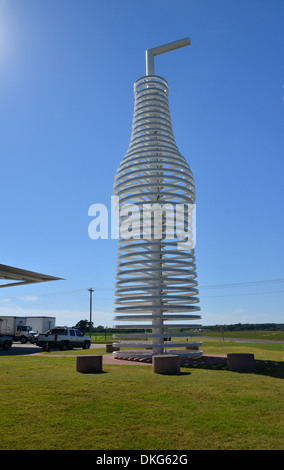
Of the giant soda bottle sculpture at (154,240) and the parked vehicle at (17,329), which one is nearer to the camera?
the giant soda bottle sculpture at (154,240)

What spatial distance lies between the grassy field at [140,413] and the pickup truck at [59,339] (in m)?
18.0

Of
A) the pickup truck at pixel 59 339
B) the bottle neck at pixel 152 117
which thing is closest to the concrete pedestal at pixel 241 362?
the bottle neck at pixel 152 117

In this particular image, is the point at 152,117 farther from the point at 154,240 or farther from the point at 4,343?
the point at 4,343

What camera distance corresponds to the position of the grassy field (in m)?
6.12

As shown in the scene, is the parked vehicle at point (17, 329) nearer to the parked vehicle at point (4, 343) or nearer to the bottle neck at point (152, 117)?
the parked vehicle at point (4, 343)

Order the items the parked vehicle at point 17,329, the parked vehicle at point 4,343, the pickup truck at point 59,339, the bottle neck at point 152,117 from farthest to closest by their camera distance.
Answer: the parked vehicle at point 17,329, the parked vehicle at point 4,343, the pickup truck at point 59,339, the bottle neck at point 152,117

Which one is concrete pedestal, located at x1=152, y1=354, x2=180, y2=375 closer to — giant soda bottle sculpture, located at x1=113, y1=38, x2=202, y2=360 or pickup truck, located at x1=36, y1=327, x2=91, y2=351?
giant soda bottle sculpture, located at x1=113, y1=38, x2=202, y2=360

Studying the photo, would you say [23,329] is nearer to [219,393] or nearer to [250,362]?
[250,362]

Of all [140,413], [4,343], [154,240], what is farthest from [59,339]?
[140,413]

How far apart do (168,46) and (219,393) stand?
2770 cm

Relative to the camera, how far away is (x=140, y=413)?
7.74 m

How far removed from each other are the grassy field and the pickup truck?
1800cm

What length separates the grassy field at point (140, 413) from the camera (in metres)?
6.12

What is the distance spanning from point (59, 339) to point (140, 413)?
2370 cm
